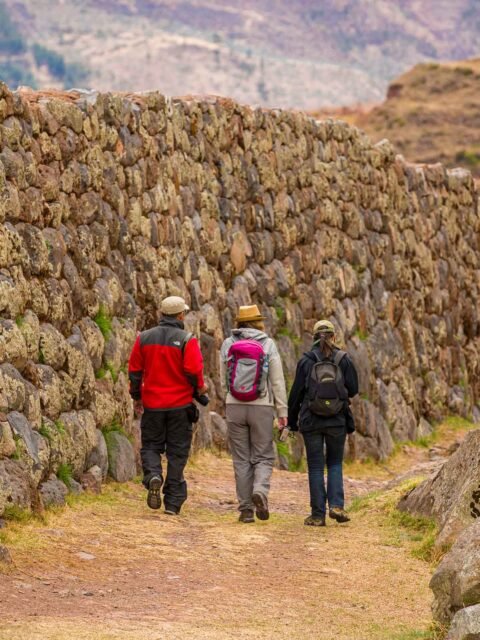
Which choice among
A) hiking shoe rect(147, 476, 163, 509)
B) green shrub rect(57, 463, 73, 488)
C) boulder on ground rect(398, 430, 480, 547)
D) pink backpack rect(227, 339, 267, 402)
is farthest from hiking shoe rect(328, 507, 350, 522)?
green shrub rect(57, 463, 73, 488)

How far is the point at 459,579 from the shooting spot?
7.17 metres

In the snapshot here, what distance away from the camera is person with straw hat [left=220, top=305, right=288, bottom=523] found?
11.5 metres

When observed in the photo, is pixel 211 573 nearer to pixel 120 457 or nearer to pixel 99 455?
pixel 99 455

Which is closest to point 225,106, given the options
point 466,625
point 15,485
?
point 15,485

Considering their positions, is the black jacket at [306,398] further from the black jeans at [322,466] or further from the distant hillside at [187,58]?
the distant hillside at [187,58]

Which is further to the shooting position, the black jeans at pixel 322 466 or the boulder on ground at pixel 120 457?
the boulder on ground at pixel 120 457

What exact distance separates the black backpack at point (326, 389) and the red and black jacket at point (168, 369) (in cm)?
91

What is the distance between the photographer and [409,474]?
14.0 m

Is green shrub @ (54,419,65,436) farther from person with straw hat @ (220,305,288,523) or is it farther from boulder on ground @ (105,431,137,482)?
person with straw hat @ (220,305,288,523)

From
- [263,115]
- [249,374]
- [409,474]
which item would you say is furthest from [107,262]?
[263,115]

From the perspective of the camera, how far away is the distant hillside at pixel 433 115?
55406 mm

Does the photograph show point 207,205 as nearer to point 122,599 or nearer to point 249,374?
point 249,374

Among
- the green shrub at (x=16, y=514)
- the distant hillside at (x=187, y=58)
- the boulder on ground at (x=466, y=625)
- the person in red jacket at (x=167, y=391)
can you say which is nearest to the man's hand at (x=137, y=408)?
the person in red jacket at (x=167, y=391)

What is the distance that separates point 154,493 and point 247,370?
1.23m
